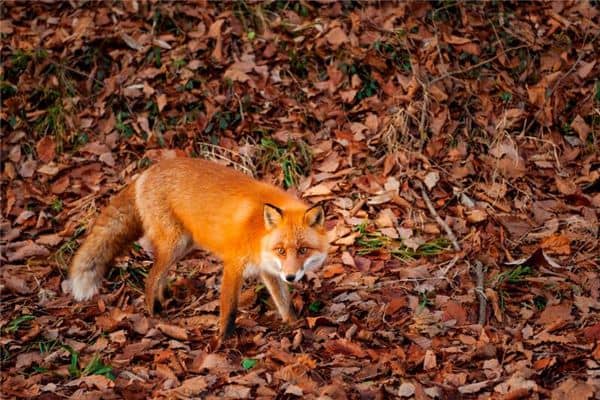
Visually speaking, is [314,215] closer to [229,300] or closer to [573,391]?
[229,300]

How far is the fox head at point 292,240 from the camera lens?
5.41 meters

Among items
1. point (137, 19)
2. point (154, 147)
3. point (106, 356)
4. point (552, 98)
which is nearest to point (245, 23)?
point (137, 19)

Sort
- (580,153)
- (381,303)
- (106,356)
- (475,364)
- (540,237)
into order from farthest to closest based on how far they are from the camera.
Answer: (580,153) < (540,237) < (381,303) < (106,356) < (475,364)

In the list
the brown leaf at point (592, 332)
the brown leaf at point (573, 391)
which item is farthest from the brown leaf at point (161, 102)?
the brown leaf at point (573, 391)

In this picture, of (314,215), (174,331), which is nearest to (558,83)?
(314,215)

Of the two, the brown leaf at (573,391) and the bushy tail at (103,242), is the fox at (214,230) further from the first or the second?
the brown leaf at (573,391)

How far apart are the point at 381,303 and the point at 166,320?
5.67 feet

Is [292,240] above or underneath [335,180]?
above

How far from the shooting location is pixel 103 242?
641 cm

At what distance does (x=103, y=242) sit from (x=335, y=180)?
2.35 m

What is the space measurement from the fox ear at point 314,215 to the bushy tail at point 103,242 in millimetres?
1723

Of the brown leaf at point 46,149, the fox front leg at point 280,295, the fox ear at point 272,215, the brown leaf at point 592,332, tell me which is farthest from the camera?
the brown leaf at point 46,149

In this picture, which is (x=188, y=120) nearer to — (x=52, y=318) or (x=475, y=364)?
(x=52, y=318)

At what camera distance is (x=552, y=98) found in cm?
796
